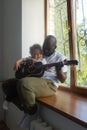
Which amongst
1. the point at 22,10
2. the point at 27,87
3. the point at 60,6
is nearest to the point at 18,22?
the point at 22,10

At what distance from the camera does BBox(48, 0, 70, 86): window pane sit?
7.27 feet

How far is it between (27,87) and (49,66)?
307 mm

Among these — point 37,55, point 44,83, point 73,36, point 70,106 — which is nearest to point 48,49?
point 37,55

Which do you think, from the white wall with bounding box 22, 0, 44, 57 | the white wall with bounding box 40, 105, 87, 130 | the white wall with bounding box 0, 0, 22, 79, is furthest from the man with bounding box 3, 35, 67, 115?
the white wall with bounding box 0, 0, 22, 79

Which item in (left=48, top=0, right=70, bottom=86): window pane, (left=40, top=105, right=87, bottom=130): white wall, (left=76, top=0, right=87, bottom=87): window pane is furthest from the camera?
(left=48, top=0, right=70, bottom=86): window pane

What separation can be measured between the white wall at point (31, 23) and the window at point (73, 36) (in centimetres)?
25

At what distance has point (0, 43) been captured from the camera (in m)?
3.27

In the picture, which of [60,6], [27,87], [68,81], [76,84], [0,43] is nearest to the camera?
[27,87]

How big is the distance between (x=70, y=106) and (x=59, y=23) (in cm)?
115

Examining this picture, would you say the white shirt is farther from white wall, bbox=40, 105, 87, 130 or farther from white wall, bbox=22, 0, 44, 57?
white wall, bbox=22, 0, 44, 57

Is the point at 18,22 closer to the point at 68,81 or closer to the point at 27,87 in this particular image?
the point at 68,81

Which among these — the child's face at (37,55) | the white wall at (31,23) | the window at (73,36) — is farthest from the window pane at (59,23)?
the child's face at (37,55)

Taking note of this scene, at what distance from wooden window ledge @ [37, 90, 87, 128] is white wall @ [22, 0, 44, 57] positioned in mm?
909

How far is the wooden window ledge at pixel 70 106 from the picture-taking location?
4.02 ft
